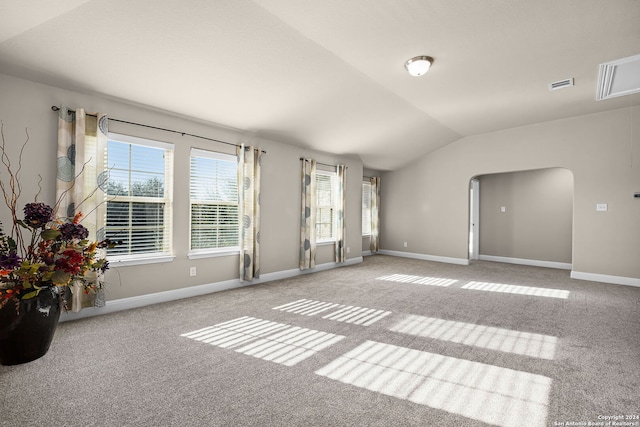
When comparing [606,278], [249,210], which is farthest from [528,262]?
[249,210]

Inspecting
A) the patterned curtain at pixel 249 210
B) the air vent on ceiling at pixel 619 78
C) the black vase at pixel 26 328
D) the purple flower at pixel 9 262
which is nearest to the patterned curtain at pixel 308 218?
the patterned curtain at pixel 249 210

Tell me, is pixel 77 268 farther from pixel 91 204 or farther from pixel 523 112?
pixel 523 112

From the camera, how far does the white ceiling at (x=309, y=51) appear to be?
2.63 m

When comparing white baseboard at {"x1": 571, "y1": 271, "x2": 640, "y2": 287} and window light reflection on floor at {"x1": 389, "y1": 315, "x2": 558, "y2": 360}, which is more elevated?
white baseboard at {"x1": 571, "y1": 271, "x2": 640, "y2": 287}

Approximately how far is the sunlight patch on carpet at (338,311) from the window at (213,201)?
159 cm

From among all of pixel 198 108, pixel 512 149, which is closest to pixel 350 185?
pixel 512 149

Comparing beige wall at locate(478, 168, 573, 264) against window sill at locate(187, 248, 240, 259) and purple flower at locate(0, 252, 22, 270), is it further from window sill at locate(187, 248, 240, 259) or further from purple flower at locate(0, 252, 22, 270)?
purple flower at locate(0, 252, 22, 270)

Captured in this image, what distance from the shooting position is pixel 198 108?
4160 millimetres

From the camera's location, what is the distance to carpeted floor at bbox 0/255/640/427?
1836mm

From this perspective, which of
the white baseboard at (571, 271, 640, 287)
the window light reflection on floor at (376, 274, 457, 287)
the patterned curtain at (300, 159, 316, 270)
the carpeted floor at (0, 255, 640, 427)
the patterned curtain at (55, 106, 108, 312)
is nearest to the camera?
the carpeted floor at (0, 255, 640, 427)

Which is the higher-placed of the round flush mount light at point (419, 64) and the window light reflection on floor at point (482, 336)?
the round flush mount light at point (419, 64)

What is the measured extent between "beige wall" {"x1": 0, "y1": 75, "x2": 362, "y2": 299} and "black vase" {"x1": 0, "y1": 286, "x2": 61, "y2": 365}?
1.16 metres

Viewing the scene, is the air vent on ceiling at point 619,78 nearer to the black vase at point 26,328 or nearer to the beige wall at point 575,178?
the beige wall at point 575,178

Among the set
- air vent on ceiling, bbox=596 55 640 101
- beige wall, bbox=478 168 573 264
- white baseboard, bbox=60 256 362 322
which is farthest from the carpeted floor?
air vent on ceiling, bbox=596 55 640 101
